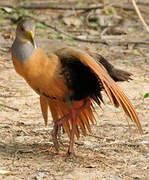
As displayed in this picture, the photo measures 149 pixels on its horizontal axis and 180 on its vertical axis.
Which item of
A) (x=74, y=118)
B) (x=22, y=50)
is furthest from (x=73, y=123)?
(x=22, y=50)

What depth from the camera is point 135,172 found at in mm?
4875

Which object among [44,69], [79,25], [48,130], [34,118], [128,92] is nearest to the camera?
[44,69]

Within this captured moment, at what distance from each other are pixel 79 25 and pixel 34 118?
16.4ft

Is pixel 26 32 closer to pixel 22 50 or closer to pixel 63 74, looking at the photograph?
pixel 22 50

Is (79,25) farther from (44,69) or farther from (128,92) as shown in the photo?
(44,69)

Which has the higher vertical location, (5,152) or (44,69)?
(44,69)

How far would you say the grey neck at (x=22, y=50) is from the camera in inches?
182

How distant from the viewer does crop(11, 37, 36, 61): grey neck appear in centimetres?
463

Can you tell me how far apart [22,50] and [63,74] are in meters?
0.42

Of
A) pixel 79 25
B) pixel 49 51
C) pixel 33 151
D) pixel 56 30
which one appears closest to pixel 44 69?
pixel 49 51

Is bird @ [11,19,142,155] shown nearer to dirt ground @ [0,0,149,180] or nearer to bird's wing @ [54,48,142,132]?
bird's wing @ [54,48,142,132]

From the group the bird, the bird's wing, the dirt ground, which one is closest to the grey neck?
the bird

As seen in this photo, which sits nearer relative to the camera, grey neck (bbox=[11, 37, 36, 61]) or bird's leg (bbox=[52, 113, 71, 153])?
grey neck (bbox=[11, 37, 36, 61])

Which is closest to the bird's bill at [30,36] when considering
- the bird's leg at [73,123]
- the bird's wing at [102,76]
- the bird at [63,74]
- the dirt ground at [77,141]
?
the bird at [63,74]
